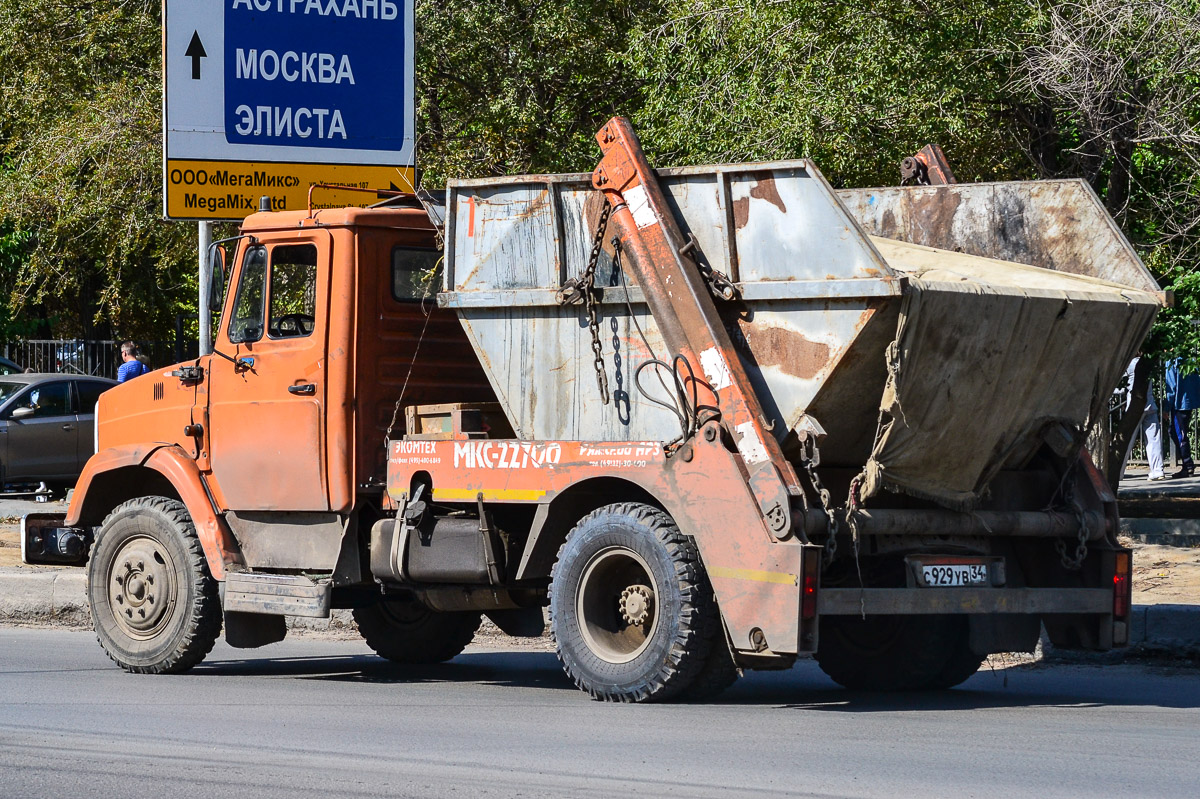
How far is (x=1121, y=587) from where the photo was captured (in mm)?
7758

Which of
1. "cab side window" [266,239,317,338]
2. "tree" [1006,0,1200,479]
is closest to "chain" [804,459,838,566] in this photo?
"cab side window" [266,239,317,338]

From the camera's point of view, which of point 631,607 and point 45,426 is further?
point 45,426

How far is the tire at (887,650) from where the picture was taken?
321 inches

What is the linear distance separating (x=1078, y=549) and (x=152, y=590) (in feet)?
16.5

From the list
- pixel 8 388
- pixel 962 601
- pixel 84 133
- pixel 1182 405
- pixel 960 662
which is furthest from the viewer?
pixel 8 388

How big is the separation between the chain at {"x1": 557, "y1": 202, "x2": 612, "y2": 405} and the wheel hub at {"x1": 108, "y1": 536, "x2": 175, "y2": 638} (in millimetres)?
2988

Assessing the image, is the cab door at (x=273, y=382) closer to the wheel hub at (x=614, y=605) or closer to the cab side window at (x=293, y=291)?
the cab side window at (x=293, y=291)

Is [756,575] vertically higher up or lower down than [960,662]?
higher up

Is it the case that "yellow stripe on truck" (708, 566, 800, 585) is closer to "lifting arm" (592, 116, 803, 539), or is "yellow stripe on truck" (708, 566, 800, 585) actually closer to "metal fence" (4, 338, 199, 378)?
"lifting arm" (592, 116, 803, 539)

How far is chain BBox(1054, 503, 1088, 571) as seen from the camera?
770 centimetres

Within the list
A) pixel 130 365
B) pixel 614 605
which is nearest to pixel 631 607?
pixel 614 605

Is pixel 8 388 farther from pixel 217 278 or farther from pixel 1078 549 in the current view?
pixel 1078 549

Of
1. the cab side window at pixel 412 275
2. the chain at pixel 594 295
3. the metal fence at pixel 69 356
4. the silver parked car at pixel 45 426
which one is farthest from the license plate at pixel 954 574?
the metal fence at pixel 69 356

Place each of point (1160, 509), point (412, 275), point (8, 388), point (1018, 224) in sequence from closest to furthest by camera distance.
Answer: point (1018, 224)
point (412, 275)
point (1160, 509)
point (8, 388)
